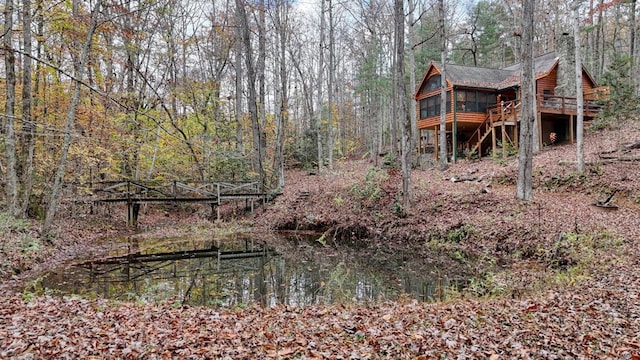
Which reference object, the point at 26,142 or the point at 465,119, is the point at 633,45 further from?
the point at 26,142

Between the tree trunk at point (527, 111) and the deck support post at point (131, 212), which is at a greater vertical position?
the tree trunk at point (527, 111)

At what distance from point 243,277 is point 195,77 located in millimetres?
24283

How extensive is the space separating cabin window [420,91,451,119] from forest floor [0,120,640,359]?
901 cm

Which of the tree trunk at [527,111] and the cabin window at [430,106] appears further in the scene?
the cabin window at [430,106]

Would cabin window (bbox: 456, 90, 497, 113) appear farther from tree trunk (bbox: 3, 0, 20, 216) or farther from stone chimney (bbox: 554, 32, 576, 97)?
tree trunk (bbox: 3, 0, 20, 216)

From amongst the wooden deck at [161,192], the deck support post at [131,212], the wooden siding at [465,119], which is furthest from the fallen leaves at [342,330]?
the wooden siding at [465,119]

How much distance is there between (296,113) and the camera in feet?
131

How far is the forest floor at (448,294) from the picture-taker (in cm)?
460

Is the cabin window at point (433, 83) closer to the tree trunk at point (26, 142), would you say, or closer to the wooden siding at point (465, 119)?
the wooden siding at point (465, 119)

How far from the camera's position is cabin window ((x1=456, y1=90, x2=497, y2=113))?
79.5 feet

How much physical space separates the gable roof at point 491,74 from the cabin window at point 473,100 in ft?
1.79

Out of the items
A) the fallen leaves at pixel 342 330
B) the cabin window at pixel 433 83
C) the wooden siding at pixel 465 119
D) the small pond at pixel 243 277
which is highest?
the cabin window at pixel 433 83

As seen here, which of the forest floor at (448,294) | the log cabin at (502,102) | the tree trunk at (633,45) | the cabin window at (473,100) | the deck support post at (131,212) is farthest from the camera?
the tree trunk at (633,45)

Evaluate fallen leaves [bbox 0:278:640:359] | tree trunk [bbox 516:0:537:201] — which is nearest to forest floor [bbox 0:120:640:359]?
fallen leaves [bbox 0:278:640:359]
